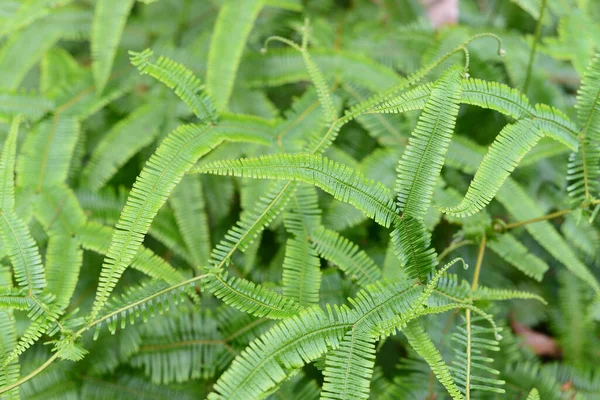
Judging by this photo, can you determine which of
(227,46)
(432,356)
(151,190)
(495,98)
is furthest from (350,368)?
(227,46)

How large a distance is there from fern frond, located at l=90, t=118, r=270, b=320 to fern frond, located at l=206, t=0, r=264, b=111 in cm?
30

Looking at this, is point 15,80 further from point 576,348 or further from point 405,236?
point 576,348

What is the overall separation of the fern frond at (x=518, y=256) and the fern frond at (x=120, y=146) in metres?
1.31

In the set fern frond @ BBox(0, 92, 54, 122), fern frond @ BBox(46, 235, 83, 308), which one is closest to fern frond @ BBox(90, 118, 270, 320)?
fern frond @ BBox(46, 235, 83, 308)

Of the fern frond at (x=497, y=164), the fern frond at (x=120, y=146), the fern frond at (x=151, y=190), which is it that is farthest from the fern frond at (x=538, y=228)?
the fern frond at (x=120, y=146)

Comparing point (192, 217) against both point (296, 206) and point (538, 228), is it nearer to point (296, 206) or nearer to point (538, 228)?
point (296, 206)

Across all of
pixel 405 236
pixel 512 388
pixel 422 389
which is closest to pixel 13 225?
pixel 405 236

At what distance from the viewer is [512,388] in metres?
1.58

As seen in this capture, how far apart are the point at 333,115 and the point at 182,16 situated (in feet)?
4.34

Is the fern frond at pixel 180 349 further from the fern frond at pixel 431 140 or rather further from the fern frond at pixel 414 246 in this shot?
the fern frond at pixel 431 140

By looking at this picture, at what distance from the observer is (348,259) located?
4.41 feet

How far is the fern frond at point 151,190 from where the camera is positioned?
108 cm

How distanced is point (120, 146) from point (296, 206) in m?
0.81

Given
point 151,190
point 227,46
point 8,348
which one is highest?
point 227,46
